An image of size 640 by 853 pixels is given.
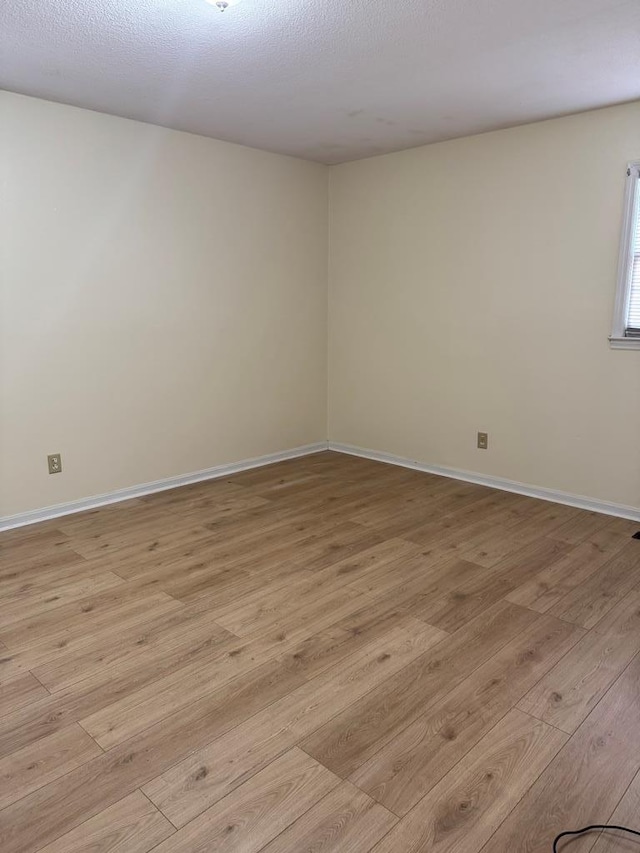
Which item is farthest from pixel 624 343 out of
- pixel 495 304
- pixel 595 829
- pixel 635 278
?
pixel 595 829

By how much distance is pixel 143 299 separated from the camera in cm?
390

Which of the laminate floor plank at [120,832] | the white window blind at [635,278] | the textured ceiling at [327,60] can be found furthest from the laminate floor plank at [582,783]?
the textured ceiling at [327,60]

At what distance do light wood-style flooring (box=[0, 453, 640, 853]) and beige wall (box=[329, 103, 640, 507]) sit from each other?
649 millimetres

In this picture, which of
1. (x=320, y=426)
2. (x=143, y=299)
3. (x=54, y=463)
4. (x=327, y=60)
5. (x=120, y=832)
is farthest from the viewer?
(x=320, y=426)

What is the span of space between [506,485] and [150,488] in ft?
8.09

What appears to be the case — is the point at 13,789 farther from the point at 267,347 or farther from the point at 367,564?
the point at 267,347

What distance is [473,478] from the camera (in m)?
4.33

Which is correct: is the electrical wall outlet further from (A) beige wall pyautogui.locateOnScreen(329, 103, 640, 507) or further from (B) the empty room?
(A) beige wall pyautogui.locateOnScreen(329, 103, 640, 507)

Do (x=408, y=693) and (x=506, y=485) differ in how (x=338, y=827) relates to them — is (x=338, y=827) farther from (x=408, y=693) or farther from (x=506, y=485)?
(x=506, y=485)

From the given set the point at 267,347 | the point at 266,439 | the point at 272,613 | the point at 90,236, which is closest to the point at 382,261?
the point at 267,347

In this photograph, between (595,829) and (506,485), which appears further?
(506,485)

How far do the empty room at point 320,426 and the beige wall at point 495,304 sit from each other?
0.02 metres

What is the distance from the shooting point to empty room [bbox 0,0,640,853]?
170cm

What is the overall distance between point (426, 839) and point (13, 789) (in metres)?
1.11
